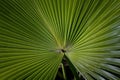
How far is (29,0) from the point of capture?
141 centimetres

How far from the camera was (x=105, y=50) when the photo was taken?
1.26m

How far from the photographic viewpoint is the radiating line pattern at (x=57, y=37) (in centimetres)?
120

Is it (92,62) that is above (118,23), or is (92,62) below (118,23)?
below

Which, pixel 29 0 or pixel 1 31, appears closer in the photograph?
pixel 1 31

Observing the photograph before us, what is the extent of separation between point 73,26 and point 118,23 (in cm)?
24

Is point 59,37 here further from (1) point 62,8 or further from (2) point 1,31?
(2) point 1,31

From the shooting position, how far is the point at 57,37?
136cm

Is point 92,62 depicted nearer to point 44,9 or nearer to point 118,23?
point 118,23

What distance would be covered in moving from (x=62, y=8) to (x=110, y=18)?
26 centimetres

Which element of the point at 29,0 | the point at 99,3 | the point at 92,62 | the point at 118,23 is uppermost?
the point at 29,0

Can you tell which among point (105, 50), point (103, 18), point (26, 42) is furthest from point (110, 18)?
point (26, 42)

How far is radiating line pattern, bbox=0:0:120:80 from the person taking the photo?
1201mm

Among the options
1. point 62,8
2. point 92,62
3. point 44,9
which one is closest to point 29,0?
point 44,9

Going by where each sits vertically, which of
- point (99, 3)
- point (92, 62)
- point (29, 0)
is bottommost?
point (92, 62)
